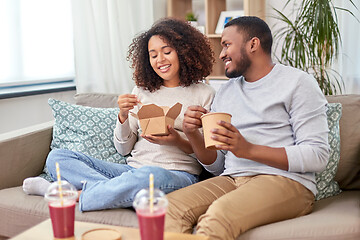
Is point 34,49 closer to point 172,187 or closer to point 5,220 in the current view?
point 5,220

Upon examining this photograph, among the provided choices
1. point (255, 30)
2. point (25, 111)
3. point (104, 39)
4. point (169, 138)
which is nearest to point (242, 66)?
point (255, 30)

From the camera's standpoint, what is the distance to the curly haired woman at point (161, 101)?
1864 millimetres

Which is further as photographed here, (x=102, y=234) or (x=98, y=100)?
(x=98, y=100)

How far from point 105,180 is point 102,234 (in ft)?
1.85

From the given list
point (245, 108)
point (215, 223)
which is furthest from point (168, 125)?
point (215, 223)

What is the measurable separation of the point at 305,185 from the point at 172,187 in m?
0.48

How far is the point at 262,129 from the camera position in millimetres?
1705

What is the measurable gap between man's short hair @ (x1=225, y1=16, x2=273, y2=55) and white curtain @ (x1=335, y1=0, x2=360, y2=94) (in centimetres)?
174

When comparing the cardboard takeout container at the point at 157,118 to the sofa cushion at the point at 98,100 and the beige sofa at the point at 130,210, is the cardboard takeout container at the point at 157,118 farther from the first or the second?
the sofa cushion at the point at 98,100

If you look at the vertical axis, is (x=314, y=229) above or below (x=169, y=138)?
below

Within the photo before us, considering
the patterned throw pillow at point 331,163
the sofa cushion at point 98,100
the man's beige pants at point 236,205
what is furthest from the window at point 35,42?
the patterned throw pillow at point 331,163

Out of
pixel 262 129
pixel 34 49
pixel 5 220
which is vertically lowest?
pixel 5 220

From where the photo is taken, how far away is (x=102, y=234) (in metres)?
1.21

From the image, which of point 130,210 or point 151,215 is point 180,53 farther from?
point 151,215
